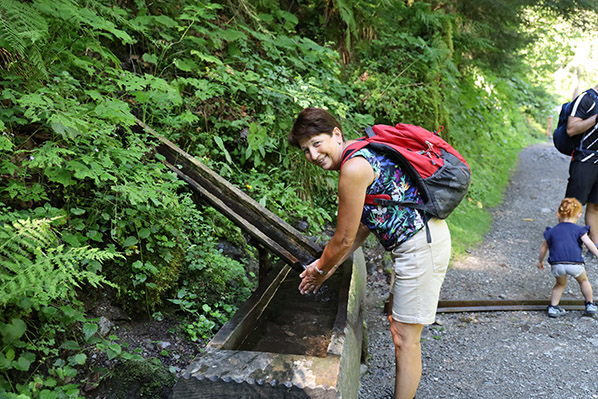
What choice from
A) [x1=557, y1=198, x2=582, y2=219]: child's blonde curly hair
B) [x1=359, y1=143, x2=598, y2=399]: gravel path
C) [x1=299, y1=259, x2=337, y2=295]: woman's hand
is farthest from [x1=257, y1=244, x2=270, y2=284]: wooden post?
[x1=557, y1=198, x2=582, y2=219]: child's blonde curly hair

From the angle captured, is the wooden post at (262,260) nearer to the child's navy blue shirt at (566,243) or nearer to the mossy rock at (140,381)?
the mossy rock at (140,381)

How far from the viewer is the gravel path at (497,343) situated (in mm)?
3545

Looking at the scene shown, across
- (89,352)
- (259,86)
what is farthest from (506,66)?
(89,352)

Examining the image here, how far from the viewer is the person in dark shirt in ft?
17.6

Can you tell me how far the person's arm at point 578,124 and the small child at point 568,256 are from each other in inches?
41.6

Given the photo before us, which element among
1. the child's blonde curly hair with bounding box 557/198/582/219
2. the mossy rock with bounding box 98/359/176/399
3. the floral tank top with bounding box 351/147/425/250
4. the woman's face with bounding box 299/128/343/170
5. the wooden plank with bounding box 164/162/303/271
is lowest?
the mossy rock with bounding box 98/359/176/399

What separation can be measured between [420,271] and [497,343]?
2085 millimetres

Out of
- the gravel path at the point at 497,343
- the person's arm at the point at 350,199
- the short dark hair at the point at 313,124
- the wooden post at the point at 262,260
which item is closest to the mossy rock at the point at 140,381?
the wooden post at the point at 262,260

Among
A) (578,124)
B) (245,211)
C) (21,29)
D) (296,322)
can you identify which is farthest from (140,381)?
(578,124)

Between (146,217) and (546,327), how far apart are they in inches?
153

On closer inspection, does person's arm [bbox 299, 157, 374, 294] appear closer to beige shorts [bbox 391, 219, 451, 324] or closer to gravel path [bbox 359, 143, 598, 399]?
beige shorts [bbox 391, 219, 451, 324]

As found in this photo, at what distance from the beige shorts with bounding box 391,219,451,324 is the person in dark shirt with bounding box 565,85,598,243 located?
12.3 ft

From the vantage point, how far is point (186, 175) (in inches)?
156

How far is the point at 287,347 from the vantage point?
124 inches
